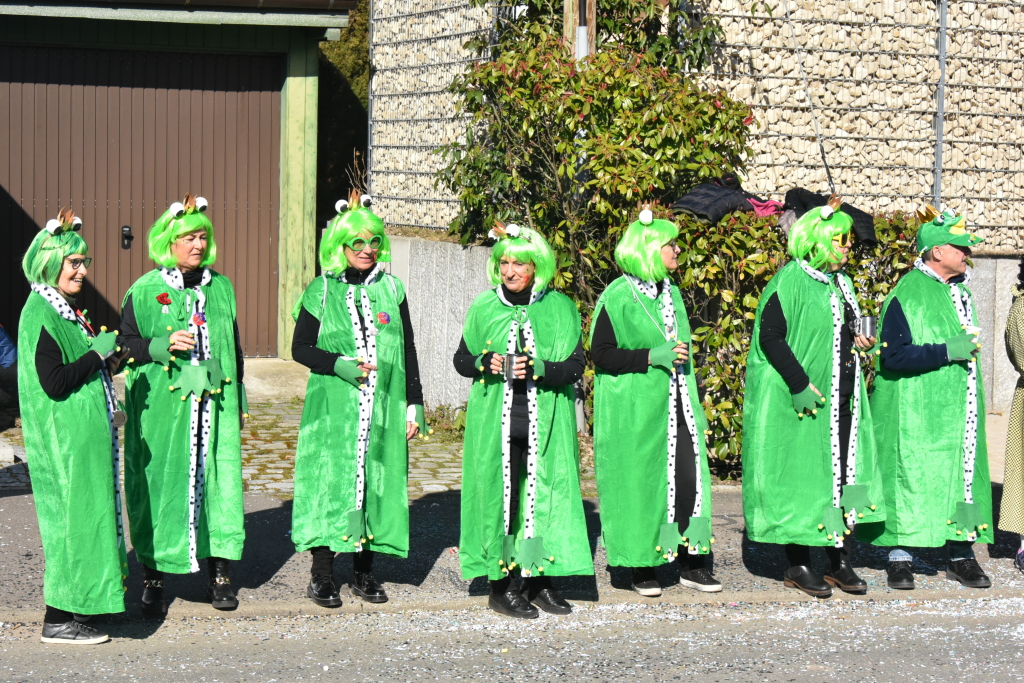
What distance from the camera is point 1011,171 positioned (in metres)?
12.2

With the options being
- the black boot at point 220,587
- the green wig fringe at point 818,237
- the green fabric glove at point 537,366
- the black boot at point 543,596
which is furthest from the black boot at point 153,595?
the green wig fringe at point 818,237

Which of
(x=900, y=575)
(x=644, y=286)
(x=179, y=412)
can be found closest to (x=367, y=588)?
(x=179, y=412)

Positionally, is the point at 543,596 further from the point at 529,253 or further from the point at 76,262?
the point at 76,262

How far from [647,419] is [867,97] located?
6.29 m

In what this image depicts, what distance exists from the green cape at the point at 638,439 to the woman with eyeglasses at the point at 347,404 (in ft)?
3.09

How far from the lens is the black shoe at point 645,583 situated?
21.4 feet

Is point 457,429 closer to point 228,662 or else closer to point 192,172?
point 192,172

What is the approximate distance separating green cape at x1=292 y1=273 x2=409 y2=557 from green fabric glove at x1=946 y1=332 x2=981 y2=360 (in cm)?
262

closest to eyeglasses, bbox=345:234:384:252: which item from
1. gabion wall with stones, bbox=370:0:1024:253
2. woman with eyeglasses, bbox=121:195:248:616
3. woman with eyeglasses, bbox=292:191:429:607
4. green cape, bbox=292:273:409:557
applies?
woman with eyeglasses, bbox=292:191:429:607

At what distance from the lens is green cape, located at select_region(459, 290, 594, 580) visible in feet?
20.2

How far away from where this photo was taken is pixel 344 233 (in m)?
6.16

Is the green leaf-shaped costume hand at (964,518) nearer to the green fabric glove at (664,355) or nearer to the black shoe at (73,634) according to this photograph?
the green fabric glove at (664,355)

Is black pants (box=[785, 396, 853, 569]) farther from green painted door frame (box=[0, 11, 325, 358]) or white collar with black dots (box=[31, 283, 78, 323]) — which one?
green painted door frame (box=[0, 11, 325, 358])

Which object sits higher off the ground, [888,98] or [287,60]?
[287,60]
